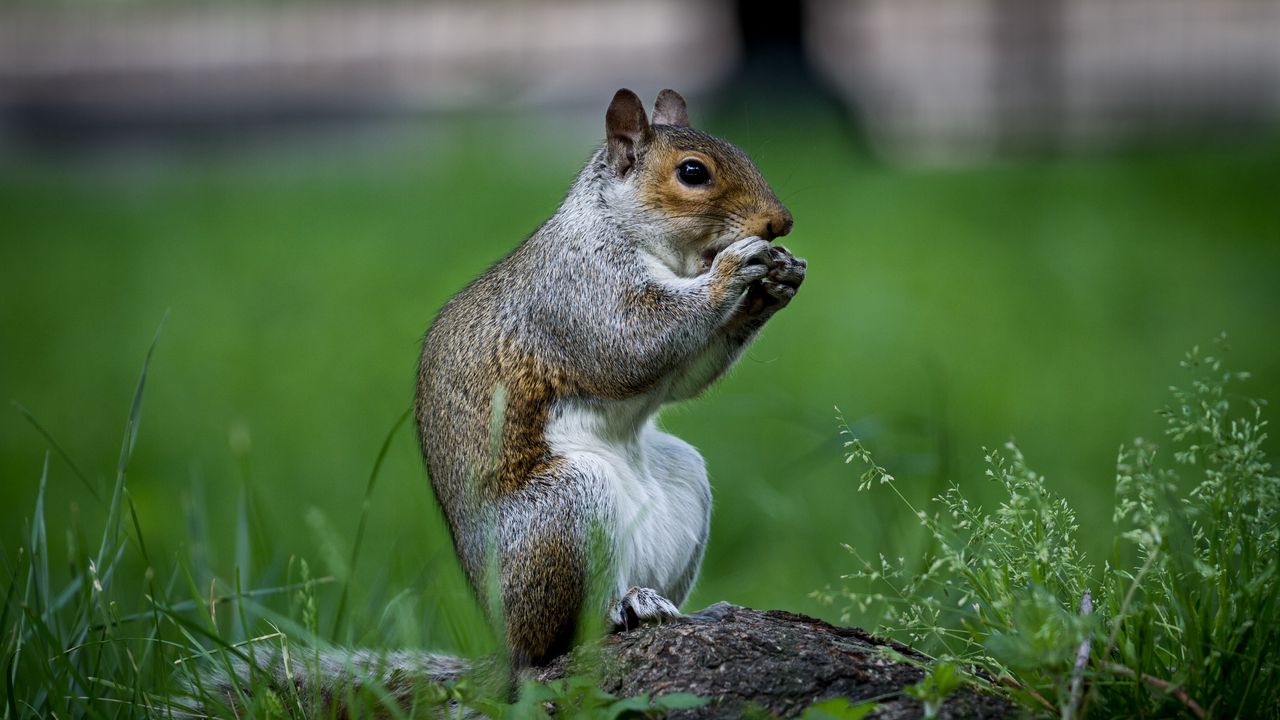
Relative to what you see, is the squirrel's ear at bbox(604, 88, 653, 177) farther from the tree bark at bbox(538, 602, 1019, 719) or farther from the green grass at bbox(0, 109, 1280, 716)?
the tree bark at bbox(538, 602, 1019, 719)

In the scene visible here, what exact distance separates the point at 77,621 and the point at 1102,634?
1897 mm

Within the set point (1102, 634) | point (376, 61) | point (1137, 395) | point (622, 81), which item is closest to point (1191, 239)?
point (1137, 395)

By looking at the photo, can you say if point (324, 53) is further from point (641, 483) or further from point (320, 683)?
point (320, 683)

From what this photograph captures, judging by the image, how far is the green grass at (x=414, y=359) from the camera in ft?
11.3

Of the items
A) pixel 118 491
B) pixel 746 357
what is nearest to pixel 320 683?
pixel 118 491

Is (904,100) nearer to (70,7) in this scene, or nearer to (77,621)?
(70,7)

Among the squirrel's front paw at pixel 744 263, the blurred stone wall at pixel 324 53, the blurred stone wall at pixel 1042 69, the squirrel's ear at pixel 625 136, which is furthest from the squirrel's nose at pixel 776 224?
the blurred stone wall at pixel 324 53

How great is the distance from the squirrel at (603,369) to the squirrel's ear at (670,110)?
298mm

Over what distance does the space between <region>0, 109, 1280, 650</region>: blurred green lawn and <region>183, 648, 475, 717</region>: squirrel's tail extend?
0.16 meters

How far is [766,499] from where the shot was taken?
12.6ft

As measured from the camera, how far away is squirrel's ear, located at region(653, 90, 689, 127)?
3436mm

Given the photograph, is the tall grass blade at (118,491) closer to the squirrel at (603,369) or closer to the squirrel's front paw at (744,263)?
the squirrel at (603,369)

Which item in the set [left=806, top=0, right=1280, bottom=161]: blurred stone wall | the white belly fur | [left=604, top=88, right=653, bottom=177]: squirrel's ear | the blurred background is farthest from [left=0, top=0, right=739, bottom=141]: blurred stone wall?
the white belly fur

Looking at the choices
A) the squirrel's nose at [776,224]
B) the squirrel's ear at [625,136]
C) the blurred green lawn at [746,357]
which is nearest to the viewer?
the squirrel's nose at [776,224]
